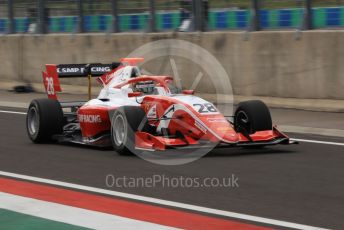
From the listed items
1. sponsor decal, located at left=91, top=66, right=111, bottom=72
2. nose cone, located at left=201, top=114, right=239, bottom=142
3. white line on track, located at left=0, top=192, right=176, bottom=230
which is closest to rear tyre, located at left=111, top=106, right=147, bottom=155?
nose cone, located at left=201, top=114, right=239, bottom=142

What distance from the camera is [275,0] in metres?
16.4

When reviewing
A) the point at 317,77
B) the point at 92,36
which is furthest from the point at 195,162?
the point at 92,36

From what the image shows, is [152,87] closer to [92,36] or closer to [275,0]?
[275,0]

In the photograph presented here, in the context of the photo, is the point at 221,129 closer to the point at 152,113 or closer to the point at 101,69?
the point at 152,113

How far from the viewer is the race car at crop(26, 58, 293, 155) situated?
33.7ft

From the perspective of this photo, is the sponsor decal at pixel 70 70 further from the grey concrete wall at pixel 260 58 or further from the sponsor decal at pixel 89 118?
the grey concrete wall at pixel 260 58

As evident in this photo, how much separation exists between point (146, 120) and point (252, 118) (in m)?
1.47

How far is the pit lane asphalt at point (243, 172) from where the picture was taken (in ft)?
23.9

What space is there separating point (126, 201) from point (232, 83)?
32.0 feet

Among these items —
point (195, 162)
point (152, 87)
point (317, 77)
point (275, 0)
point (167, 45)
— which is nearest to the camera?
point (195, 162)

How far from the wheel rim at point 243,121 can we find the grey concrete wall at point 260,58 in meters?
4.44

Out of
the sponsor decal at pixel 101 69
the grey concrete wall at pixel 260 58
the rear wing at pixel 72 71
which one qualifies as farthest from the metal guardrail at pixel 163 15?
the rear wing at pixel 72 71

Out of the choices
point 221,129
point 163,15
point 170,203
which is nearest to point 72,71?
point 221,129

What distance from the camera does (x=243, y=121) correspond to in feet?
36.2
